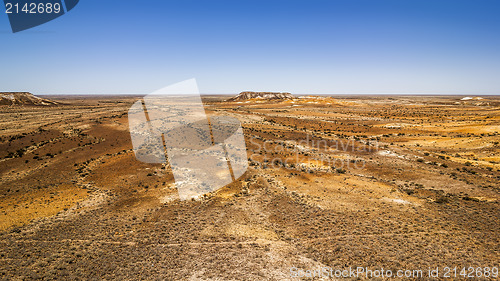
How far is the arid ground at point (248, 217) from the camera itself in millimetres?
11031

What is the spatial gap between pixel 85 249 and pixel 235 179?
1285 cm

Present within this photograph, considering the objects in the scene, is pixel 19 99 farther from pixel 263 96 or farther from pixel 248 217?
pixel 248 217

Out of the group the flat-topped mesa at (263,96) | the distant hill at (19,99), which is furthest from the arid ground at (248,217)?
the flat-topped mesa at (263,96)

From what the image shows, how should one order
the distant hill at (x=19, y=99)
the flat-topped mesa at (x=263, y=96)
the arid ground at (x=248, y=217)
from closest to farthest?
the arid ground at (x=248, y=217), the distant hill at (x=19, y=99), the flat-topped mesa at (x=263, y=96)

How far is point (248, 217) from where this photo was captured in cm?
1559

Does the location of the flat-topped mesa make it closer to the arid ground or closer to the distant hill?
the distant hill

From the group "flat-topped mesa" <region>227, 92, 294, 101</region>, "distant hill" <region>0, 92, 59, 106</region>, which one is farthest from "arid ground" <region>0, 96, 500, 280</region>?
"flat-topped mesa" <region>227, 92, 294, 101</region>

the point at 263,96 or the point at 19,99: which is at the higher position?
the point at 263,96

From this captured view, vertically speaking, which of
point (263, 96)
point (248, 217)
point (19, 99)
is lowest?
point (248, 217)

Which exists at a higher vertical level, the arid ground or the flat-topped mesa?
the flat-topped mesa

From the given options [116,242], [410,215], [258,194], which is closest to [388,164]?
[410,215]

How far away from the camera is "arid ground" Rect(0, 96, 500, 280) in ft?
36.2

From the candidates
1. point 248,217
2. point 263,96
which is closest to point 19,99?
point 263,96

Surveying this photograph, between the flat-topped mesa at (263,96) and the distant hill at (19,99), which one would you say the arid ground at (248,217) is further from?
the flat-topped mesa at (263,96)
